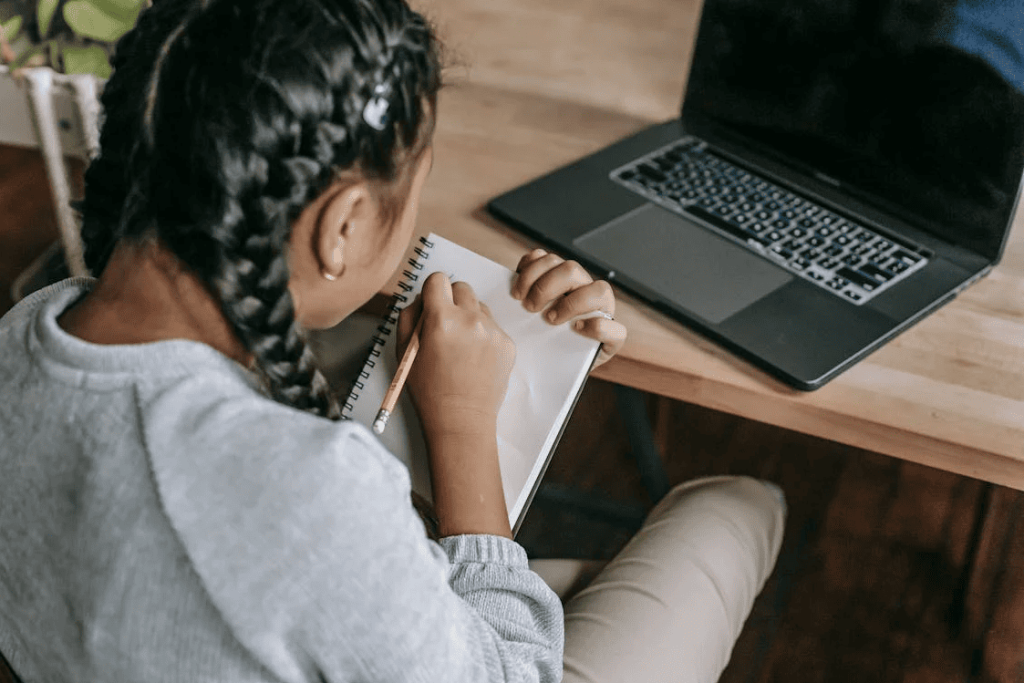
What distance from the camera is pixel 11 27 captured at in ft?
3.83

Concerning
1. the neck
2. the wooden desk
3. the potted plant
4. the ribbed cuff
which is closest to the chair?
the potted plant

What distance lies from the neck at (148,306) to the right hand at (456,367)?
21 centimetres

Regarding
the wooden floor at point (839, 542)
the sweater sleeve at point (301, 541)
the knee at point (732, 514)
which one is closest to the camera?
the sweater sleeve at point (301, 541)

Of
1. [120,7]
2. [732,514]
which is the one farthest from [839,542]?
[120,7]

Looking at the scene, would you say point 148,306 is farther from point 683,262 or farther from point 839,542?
point 839,542

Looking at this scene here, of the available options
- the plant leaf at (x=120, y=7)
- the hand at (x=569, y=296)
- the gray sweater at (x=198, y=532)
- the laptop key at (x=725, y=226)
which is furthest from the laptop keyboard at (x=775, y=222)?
the plant leaf at (x=120, y=7)

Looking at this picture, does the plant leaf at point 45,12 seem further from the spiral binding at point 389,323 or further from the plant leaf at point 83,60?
the spiral binding at point 389,323

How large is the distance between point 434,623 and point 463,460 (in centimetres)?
21

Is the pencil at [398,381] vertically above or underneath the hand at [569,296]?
underneath

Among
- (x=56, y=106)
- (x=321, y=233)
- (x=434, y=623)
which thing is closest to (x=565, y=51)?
(x=56, y=106)

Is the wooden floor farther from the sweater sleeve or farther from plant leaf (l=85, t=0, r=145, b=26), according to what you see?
the sweater sleeve

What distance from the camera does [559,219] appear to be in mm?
946

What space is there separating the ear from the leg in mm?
387

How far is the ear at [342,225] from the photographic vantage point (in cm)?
56
